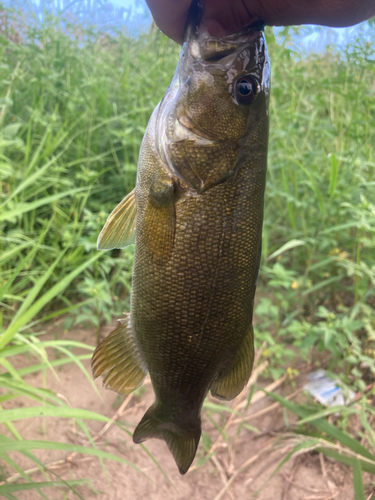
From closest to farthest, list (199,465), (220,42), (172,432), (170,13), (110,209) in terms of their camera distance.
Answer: (220,42) < (170,13) < (172,432) < (199,465) < (110,209)

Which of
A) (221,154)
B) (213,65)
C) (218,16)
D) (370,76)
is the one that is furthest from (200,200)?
(370,76)

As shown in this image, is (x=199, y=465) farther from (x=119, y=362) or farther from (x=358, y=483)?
(x=119, y=362)

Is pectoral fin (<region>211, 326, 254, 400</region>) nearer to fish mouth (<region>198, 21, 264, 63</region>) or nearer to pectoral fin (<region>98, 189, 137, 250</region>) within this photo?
pectoral fin (<region>98, 189, 137, 250</region>)

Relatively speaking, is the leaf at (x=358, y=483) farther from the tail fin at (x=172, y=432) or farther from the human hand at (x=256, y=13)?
the human hand at (x=256, y=13)

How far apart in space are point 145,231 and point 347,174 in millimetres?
1951

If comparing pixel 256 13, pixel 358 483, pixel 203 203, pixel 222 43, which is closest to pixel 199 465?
pixel 358 483

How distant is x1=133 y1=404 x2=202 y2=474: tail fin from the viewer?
1222mm

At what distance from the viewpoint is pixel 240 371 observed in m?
1.18

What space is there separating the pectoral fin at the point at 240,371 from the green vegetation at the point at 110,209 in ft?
1.87

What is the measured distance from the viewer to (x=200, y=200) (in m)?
1.02

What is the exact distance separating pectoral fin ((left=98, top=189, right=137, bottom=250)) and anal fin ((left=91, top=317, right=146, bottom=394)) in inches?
12.5

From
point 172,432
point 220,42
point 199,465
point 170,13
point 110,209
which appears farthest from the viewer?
point 110,209

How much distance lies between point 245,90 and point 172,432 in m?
1.29

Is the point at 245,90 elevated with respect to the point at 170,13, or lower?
lower
